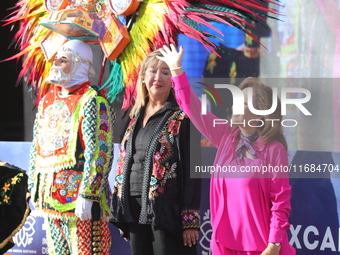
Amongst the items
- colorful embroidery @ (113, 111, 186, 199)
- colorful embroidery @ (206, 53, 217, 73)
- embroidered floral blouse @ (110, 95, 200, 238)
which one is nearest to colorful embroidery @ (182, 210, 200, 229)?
embroidered floral blouse @ (110, 95, 200, 238)

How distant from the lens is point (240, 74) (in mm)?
4887

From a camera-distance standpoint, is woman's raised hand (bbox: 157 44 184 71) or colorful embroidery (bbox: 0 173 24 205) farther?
colorful embroidery (bbox: 0 173 24 205)

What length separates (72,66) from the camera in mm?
3652

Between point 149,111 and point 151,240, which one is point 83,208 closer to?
point 151,240

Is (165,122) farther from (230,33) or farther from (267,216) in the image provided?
(230,33)

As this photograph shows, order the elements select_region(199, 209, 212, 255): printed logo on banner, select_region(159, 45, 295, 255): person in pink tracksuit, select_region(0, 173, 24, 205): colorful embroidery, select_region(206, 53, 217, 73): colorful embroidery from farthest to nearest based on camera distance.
Result: select_region(206, 53, 217, 73): colorful embroidery < select_region(199, 209, 212, 255): printed logo on banner < select_region(0, 173, 24, 205): colorful embroidery < select_region(159, 45, 295, 255): person in pink tracksuit

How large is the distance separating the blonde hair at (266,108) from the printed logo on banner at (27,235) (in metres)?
2.17

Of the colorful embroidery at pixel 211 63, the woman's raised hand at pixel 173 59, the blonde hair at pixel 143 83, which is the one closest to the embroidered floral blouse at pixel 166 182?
the blonde hair at pixel 143 83

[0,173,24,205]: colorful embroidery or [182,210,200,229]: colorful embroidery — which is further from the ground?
[0,173,24,205]: colorful embroidery

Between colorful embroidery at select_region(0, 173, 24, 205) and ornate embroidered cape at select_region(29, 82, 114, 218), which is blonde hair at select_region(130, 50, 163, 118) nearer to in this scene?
ornate embroidered cape at select_region(29, 82, 114, 218)

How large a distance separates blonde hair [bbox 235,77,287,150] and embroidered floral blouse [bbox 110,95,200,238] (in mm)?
467

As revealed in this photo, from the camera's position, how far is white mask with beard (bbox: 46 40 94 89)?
3617mm

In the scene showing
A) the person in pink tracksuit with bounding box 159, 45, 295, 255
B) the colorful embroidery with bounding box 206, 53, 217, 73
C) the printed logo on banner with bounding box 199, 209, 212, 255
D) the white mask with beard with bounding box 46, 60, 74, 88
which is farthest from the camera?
the colorful embroidery with bounding box 206, 53, 217, 73

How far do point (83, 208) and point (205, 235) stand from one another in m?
0.94
